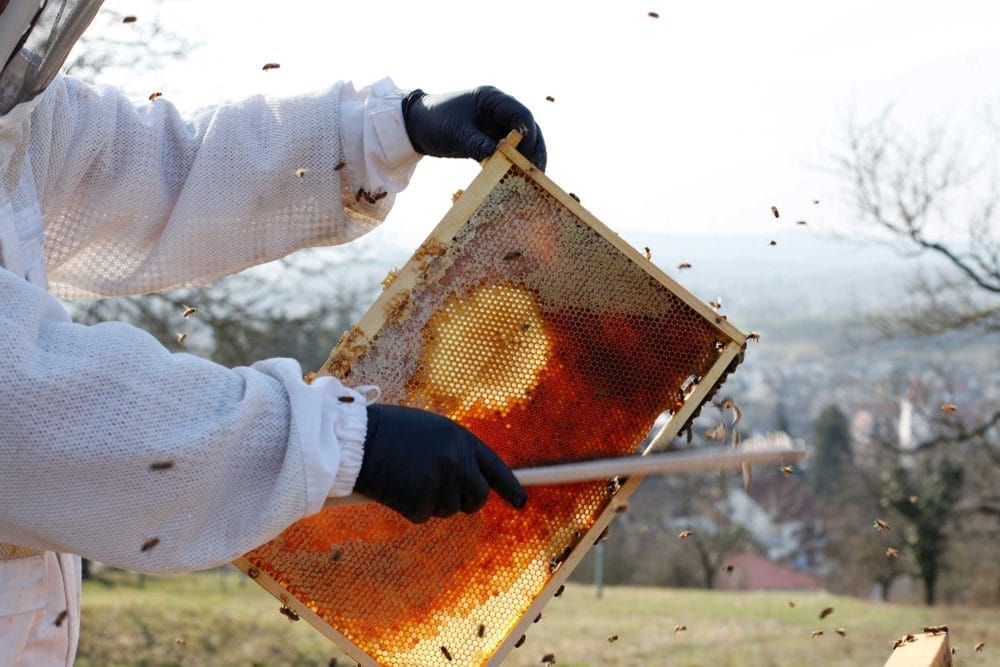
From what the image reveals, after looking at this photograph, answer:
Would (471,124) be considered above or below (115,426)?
above

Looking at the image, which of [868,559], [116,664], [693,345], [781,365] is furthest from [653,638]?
[781,365]

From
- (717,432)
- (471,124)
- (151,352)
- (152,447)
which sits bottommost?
(717,432)

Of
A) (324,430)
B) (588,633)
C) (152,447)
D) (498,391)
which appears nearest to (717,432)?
(498,391)

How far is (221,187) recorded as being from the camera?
3.13 metres

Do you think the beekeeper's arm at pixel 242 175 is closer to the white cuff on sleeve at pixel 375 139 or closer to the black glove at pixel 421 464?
the white cuff on sleeve at pixel 375 139

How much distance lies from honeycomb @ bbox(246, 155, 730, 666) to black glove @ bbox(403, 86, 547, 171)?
0.24 m

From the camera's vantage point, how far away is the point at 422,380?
283 centimetres

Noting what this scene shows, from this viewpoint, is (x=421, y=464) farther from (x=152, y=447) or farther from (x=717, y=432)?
(x=717, y=432)

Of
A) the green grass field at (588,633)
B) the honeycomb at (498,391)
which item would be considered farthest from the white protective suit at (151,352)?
the green grass field at (588,633)

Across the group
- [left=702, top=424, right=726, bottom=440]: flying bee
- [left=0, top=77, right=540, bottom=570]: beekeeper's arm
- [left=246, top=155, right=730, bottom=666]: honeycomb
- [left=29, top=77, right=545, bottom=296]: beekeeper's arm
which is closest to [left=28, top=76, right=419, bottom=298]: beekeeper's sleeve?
[left=29, top=77, right=545, bottom=296]: beekeeper's arm

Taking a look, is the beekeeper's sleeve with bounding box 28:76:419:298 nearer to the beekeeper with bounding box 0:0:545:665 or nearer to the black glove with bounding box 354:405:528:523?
the beekeeper with bounding box 0:0:545:665

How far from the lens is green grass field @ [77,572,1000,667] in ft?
31.2

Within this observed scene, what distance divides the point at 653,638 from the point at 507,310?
953cm

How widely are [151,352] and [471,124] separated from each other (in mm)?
1329
